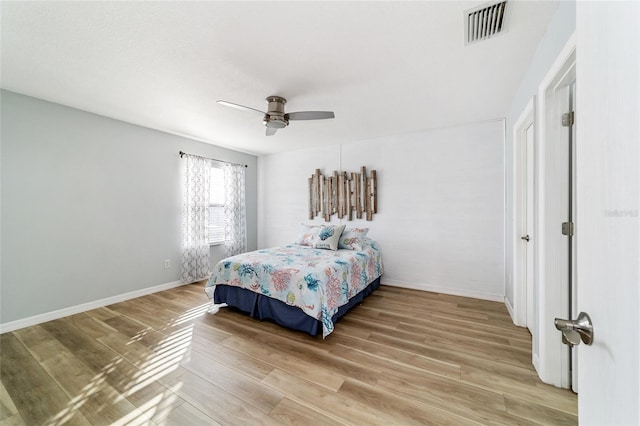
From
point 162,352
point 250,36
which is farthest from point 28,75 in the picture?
point 162,352

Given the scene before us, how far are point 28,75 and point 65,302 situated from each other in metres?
2.41

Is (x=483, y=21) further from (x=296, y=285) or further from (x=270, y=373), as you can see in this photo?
(x=270, y=373)

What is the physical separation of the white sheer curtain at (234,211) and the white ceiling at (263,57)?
1.76m

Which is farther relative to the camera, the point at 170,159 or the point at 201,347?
the point at 170,159

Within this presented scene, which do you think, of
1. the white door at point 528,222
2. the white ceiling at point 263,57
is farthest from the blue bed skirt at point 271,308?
the white ceiling at point 263,57

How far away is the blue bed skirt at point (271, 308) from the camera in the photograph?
249 centimetres

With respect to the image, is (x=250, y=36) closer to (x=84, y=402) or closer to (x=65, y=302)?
(x=84, y=402)

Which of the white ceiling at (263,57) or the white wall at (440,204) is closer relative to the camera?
the white ceiling at (263,57)

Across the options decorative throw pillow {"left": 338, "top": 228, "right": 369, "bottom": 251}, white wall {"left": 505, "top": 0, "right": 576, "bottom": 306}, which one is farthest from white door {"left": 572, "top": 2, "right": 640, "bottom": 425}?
decorative throw pillow {"left": 338, "top": 228, "right": 369, "bottom": 251}

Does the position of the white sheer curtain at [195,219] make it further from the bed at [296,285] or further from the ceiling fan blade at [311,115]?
the ceiling fan blade at [311,115]

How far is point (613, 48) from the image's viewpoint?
18.2 inches

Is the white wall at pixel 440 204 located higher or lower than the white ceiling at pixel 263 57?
lower

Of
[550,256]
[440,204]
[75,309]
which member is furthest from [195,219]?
[550,256]

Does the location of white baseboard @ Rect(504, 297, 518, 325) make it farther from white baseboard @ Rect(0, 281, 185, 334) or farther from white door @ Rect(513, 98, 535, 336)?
white baseboard @ Rect(0, 281, 185, 334)
